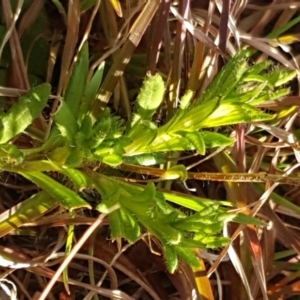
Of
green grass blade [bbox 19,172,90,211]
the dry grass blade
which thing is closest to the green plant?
green grass blade [bbox 19,172,90,211]

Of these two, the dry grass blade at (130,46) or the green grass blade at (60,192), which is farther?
the dry grass blade at (130,46)

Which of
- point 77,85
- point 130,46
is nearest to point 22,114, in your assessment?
point 77,85

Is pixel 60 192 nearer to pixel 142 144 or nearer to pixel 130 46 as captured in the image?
pixel 142 144

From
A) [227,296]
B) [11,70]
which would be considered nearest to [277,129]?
[227,296]

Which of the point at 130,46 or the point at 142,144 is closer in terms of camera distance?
the point at 142,144

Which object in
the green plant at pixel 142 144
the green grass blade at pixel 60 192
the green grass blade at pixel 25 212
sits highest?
the green plant at pixel 142 144

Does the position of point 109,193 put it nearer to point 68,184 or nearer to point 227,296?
point 68,184

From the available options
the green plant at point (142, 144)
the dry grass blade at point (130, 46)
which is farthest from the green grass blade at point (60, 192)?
the dry grass blade at point (130, 46)

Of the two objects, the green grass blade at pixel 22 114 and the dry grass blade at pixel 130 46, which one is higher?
the dry grass blade at pixel 130 46

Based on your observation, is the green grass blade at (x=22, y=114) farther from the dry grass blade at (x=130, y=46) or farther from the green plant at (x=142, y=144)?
the dry grass blade at (x=130, y=46)
